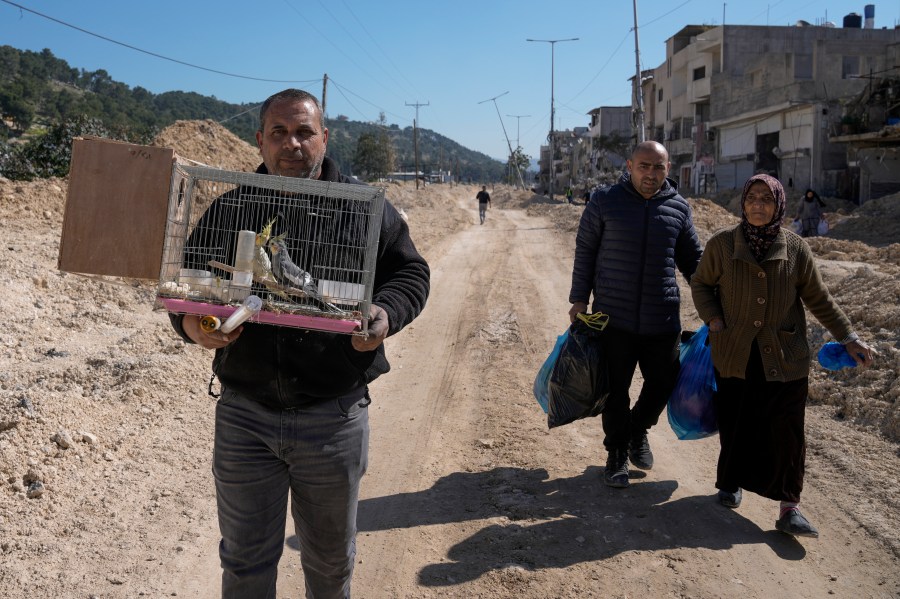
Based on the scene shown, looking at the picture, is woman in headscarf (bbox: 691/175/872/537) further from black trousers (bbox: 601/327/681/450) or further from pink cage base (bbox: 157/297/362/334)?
pink cage base (bbox: 157/297/362/334)

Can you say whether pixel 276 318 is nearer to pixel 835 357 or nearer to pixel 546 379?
pixel 546 379

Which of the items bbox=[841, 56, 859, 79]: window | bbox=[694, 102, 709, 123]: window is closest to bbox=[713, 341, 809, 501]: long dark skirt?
bbox=[841, 56, 859, 79]: window

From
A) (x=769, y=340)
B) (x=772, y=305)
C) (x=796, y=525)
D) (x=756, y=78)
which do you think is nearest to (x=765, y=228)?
(x=772, y=305)

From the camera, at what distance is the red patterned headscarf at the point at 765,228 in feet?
13.8

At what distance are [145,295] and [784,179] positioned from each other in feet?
107

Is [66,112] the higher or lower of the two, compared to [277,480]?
higher

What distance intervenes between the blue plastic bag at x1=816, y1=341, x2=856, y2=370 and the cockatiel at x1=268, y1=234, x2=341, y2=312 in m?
3.28

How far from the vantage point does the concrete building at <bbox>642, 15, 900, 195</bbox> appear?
31.6m

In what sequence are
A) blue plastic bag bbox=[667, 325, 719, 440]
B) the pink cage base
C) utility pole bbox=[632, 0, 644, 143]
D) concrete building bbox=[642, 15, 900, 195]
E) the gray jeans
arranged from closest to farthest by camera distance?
the pink cage base, the gray jeans, blue plastic bag bbox=[667, 325, 719, 440], utility pole bbox=[632, 0, 644, 143], concrete building bbox=[642, 15, 900, 195]

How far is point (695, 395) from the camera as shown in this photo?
15.6 ft

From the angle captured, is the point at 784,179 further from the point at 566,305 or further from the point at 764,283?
the point at 764,283

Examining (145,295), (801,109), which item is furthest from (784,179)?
(145,295)

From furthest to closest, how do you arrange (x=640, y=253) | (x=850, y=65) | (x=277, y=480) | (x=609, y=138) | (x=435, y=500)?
(x=609, y=138), (x=850, y=65), (x=640, y=253), (x=435, y=500), (x=277, y=480)

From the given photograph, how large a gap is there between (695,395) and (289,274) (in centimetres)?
326
